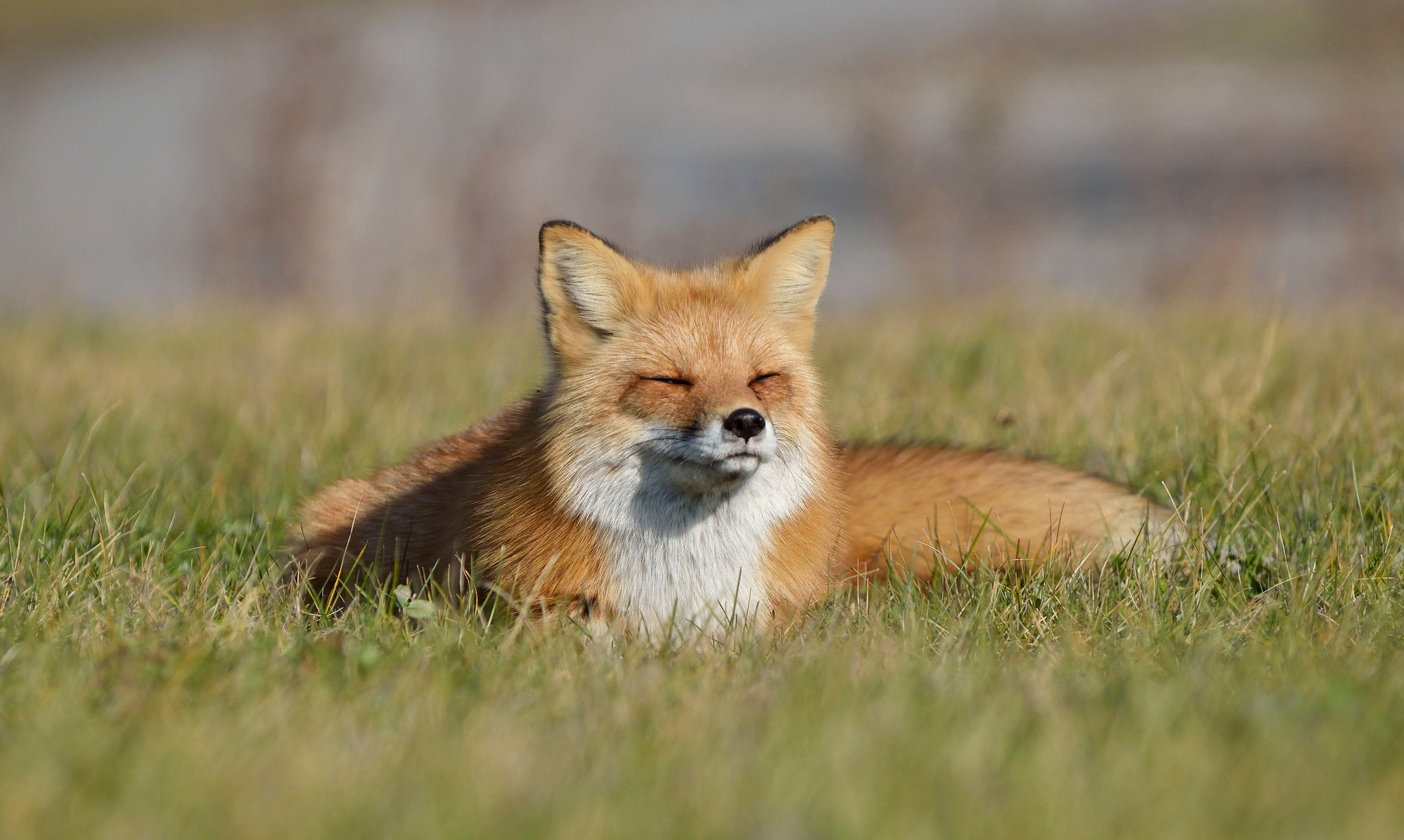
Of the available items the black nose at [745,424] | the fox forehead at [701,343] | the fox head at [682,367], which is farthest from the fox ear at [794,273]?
the black nose at [745,424]

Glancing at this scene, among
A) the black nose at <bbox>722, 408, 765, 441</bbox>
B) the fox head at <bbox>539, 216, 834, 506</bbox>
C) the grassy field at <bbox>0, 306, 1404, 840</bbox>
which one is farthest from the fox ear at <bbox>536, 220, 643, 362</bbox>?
the grassy field at <bbox>0, 306, 1404, 840</bbox>

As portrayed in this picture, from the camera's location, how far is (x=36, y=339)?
8.29 m

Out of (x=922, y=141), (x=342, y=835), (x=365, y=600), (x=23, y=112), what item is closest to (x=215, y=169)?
(x=23, y=112)

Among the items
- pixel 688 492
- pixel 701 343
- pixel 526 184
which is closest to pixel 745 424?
pixel 688 492

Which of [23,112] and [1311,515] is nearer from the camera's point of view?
[1311,515]

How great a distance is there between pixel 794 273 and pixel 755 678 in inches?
65.4

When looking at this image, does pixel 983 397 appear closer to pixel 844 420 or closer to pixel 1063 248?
pixel 844 420

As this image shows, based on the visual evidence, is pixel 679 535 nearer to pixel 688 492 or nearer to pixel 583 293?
pixel 688 492

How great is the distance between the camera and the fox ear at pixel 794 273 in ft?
13.8

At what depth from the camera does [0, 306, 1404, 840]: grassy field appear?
2.25 meters

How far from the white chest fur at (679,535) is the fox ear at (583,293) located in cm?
48

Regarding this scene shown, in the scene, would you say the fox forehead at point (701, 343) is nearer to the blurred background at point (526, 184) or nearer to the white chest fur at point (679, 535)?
the white chest fur at point (679, 535)

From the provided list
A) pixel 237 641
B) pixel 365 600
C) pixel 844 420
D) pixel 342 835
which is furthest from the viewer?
pixel 844 420

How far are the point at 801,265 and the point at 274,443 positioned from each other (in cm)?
292
